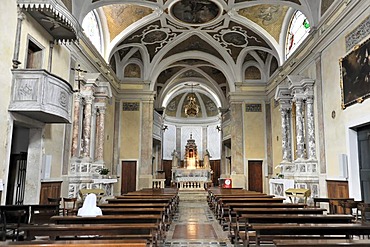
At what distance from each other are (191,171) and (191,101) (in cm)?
485

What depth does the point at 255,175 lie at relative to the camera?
1670cm

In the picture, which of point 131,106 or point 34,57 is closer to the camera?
point 34,57

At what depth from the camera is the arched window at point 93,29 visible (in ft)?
39.7

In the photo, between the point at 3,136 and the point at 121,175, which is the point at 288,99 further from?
the point at 3,136

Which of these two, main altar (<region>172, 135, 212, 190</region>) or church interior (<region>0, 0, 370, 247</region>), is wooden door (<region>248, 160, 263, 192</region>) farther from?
main altar (<region>172, 135, 212, 190</region>)

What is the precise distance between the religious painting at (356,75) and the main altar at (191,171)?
12.1 metres

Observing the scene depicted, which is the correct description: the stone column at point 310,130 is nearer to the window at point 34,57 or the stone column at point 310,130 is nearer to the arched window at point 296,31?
the arched window at point 296,31

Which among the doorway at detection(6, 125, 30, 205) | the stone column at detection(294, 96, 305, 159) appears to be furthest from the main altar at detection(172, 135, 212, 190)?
the doorway at detection(6, 125, 30, 205)

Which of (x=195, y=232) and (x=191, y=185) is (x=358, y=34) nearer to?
(x=195, y=232)

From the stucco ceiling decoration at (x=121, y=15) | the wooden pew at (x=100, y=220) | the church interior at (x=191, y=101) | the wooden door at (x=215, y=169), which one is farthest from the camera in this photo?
the wooden door at (x=215, y=169)

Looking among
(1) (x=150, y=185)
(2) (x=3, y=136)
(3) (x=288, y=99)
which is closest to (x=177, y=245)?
(2) (x=3, y=136)

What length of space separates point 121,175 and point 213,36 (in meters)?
8.21

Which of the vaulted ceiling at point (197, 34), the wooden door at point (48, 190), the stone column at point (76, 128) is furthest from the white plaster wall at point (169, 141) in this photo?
the wooden door at point (48, 190)

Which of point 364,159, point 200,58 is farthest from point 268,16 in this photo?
point 364,159
